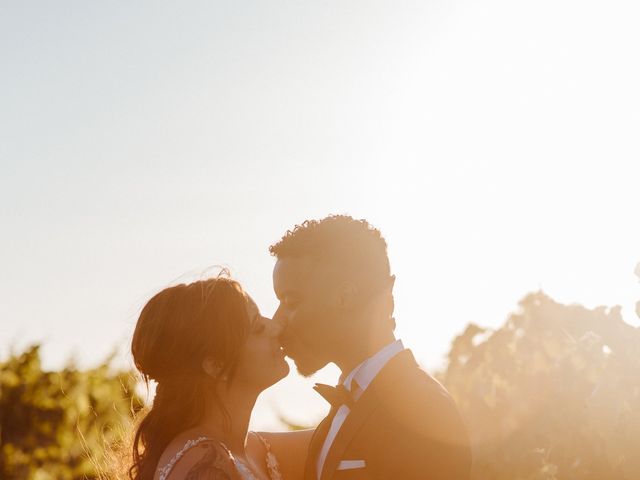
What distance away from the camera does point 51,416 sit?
1030cm

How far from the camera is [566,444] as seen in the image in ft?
16.2

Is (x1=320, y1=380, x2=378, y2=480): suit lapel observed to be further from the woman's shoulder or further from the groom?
the woman's shoulder

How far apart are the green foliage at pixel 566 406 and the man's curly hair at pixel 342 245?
1279 millimetres

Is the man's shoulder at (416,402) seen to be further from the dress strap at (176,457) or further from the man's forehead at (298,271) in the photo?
the dress strap at (176,457)

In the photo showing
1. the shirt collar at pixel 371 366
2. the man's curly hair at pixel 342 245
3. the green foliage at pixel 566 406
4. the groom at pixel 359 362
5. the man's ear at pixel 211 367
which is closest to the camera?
the groom at pixel 359 362

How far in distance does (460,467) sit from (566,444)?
950 mm

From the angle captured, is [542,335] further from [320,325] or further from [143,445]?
[143,445]

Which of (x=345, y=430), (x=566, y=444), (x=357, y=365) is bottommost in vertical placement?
(x=566, y=444)

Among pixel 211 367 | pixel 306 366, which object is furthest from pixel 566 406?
pixel 211 367

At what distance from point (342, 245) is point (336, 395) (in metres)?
0.99

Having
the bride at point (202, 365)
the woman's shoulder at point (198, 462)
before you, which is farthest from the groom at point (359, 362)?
the woman's shoulder at point (198, 462)

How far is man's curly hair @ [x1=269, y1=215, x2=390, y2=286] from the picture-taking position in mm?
5277

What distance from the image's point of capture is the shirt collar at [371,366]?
4918 millimetres

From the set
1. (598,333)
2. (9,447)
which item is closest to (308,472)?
(598,333)
